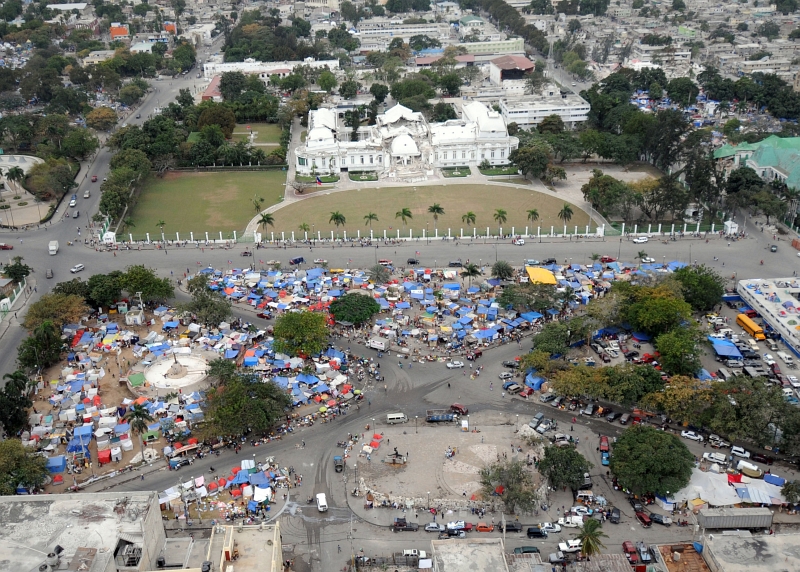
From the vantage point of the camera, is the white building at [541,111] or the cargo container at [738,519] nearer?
the cargo container at [738,519]

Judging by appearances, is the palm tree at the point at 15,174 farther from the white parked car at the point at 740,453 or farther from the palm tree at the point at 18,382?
the white parked car at the point at 740,453

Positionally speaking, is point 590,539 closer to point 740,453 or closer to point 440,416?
point 740,453

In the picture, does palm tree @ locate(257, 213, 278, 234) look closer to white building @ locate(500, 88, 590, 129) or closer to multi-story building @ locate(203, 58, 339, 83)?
white building @ locate(500, 88, 590, 129)

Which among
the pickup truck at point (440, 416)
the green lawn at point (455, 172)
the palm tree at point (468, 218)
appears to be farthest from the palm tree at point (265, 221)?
the pickup truck at point (440, 416)

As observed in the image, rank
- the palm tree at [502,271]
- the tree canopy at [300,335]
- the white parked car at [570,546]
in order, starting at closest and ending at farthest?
the white parked car at [570,546]
the tree canopy at [300,335]
the palm tree at [502,271]

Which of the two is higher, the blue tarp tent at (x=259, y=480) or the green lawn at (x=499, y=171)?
the blue tarp tent at (x=259, y=480)

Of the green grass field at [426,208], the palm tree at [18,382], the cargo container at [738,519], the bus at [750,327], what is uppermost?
the palm tree at [18,382]

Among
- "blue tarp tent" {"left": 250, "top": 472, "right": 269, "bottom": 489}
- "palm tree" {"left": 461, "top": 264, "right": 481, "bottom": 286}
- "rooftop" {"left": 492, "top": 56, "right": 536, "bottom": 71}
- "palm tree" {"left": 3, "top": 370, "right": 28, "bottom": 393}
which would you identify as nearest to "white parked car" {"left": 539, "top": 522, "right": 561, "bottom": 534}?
"blue tarp tent" {"left": 250, "top": 472, "right": 269, "bottom": 489}
